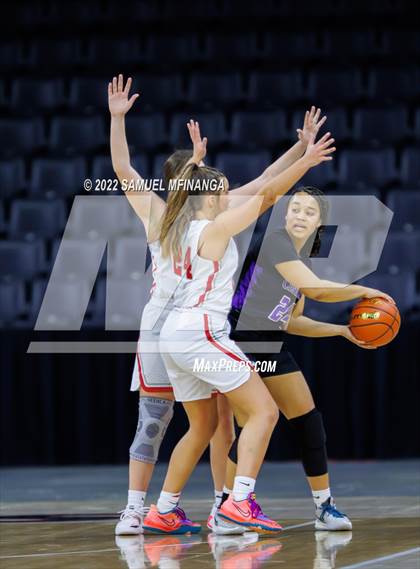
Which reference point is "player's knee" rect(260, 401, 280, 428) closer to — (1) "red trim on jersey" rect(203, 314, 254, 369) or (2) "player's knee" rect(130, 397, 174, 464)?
(1) "red trim on jersey" rect(203, 314, 254, 369)

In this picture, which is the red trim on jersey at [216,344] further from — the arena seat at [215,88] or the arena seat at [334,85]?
the arena seat at [215,88]

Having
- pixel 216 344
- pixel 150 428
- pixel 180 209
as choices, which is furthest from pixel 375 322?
pixel 150 428

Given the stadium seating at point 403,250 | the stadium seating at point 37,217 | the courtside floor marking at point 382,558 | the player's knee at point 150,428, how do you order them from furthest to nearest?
the stadium seating at point 37,217, the stadium seating at point 403,250, the player's knee at point 150,428, the courtside floor marking at point 382,558

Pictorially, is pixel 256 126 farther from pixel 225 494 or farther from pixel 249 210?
pixel 249 210

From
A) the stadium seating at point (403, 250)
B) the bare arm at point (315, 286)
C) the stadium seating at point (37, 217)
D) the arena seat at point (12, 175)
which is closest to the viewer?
the bare arm at point (315, 286)

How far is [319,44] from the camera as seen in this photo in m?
13.0

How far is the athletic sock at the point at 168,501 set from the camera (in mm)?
5293

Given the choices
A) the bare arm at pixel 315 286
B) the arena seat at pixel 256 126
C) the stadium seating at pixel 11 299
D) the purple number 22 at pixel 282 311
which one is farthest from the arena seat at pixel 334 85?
the bare arm at pixel 315 286

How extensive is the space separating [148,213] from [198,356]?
750 mm

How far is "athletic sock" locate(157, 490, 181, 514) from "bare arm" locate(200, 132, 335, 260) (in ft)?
3.72

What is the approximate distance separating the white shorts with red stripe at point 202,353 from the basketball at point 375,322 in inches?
22.6

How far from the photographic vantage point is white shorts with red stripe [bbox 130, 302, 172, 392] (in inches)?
209

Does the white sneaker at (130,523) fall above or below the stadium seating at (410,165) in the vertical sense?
below

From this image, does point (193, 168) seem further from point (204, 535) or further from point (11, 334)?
point (11, 334)
